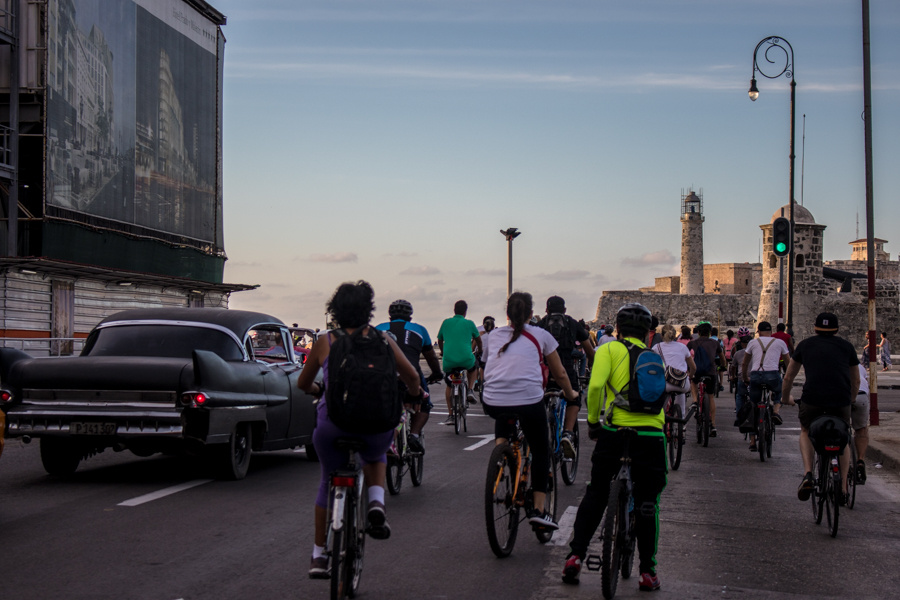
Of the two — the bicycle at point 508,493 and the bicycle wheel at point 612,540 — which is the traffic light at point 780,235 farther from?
the bicycle wheel at point 612,540

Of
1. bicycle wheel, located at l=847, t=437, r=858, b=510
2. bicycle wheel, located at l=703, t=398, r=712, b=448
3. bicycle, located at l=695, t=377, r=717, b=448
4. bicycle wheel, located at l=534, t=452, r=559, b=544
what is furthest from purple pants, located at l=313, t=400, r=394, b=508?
bicycle wheel, located at l=703, t=398, r=712, b=448

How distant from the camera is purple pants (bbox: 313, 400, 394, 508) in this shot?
5.05 meters

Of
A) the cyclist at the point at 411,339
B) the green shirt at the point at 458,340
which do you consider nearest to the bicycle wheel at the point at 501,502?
the cyclist at the point at 411,339

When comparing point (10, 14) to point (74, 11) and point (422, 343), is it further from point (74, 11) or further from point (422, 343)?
point (422, 343)

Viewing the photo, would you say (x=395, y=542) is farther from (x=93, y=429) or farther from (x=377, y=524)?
(x=93, y=429)

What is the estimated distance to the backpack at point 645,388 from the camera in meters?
5.57

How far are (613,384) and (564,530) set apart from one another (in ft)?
6.86

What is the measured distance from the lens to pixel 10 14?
3206 centimetres

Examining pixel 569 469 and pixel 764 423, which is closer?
pixel 569 469

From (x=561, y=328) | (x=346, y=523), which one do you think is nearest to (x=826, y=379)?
(x=561, y=328)

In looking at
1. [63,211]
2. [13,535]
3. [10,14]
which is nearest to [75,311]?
[63,211]

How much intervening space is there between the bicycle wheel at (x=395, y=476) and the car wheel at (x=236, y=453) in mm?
1591

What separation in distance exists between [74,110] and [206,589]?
3226cm

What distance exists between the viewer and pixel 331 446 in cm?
507
